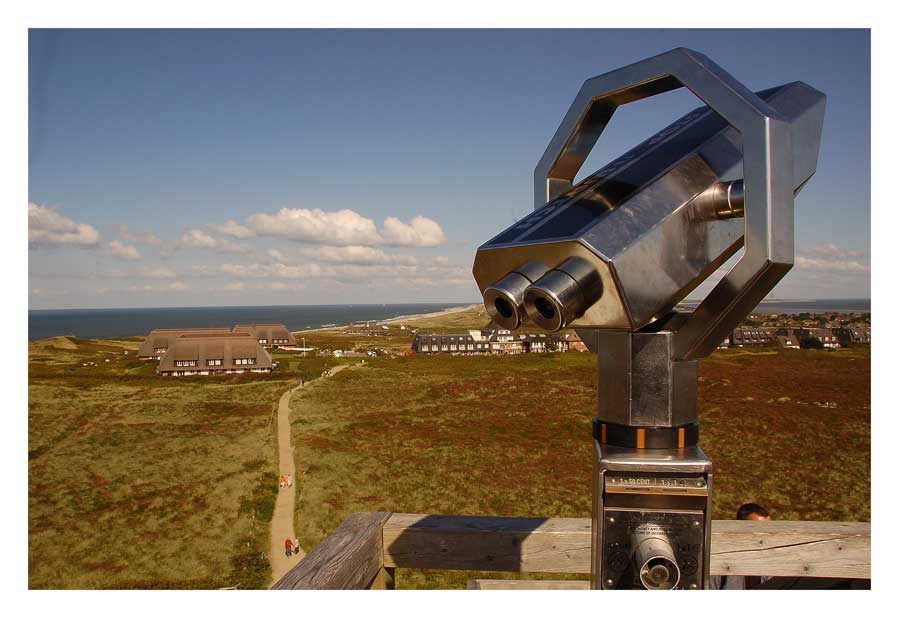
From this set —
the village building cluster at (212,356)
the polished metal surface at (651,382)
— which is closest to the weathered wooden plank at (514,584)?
the polished metal surface at (651,382)

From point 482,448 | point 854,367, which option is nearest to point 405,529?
point 482,448

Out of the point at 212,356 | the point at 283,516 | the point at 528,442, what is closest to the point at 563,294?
the point at 283,516

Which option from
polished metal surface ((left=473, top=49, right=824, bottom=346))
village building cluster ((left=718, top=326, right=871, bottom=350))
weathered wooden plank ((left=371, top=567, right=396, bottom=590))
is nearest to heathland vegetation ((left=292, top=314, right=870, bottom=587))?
village building cluster ((left=718, top=326, right=871, bottom=350))

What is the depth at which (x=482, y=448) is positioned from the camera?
1638cm

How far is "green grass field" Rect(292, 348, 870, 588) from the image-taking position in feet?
38.2

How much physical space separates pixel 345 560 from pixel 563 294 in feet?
2.71

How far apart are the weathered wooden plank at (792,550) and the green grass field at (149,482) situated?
7678 millimetres

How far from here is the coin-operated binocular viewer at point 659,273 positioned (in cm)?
97

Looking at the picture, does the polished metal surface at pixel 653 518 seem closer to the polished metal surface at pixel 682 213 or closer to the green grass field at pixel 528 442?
the polished metal surface at pixel 682 213

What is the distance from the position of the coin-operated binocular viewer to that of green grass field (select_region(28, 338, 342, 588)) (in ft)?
26.4

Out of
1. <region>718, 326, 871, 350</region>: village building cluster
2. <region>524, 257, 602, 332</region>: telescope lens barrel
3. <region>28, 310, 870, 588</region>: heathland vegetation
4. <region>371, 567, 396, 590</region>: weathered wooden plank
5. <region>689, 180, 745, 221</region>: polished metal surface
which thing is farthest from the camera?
<region>718, 326, 871, 350</region>: village building cluster

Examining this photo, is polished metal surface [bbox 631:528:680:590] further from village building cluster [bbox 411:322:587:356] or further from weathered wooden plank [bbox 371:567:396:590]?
village building cluster [bbox 411:322:587:356]

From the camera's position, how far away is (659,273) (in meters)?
1.02

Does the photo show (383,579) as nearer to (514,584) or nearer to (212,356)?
(514,584)
